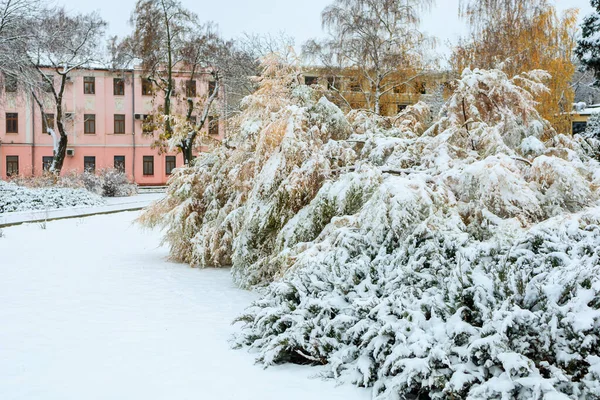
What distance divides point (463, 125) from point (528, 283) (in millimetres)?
3719

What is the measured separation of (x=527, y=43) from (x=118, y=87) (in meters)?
31.1

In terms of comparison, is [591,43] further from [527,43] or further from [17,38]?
[17,38]

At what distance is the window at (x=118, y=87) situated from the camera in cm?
4309

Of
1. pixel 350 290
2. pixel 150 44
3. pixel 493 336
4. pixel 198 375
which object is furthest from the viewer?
Result: pixel 150 44

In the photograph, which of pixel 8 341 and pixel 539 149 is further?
pixel 539 149

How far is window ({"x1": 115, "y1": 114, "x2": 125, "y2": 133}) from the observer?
43.7m

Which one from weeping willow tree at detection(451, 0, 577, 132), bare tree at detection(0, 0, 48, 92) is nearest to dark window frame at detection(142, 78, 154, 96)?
bare tree at detection(0, 0, 48, 92)

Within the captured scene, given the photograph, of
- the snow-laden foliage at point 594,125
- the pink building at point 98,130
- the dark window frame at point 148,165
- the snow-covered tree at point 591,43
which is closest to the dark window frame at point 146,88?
the pink building at point 98,130

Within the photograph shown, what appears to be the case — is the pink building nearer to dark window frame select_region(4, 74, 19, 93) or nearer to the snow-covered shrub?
the snow-covered shrub

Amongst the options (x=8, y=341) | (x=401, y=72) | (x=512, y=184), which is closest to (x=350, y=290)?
(x=512, y=184)

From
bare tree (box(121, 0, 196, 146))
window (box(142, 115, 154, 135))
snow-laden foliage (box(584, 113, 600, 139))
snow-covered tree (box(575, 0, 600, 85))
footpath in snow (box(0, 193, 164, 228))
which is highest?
bare tree (box(121, 0, 196, 146))

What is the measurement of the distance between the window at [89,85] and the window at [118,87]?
1.53 meters

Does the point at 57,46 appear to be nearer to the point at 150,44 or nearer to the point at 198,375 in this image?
the point at 150,44

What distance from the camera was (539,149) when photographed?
6.97 m
